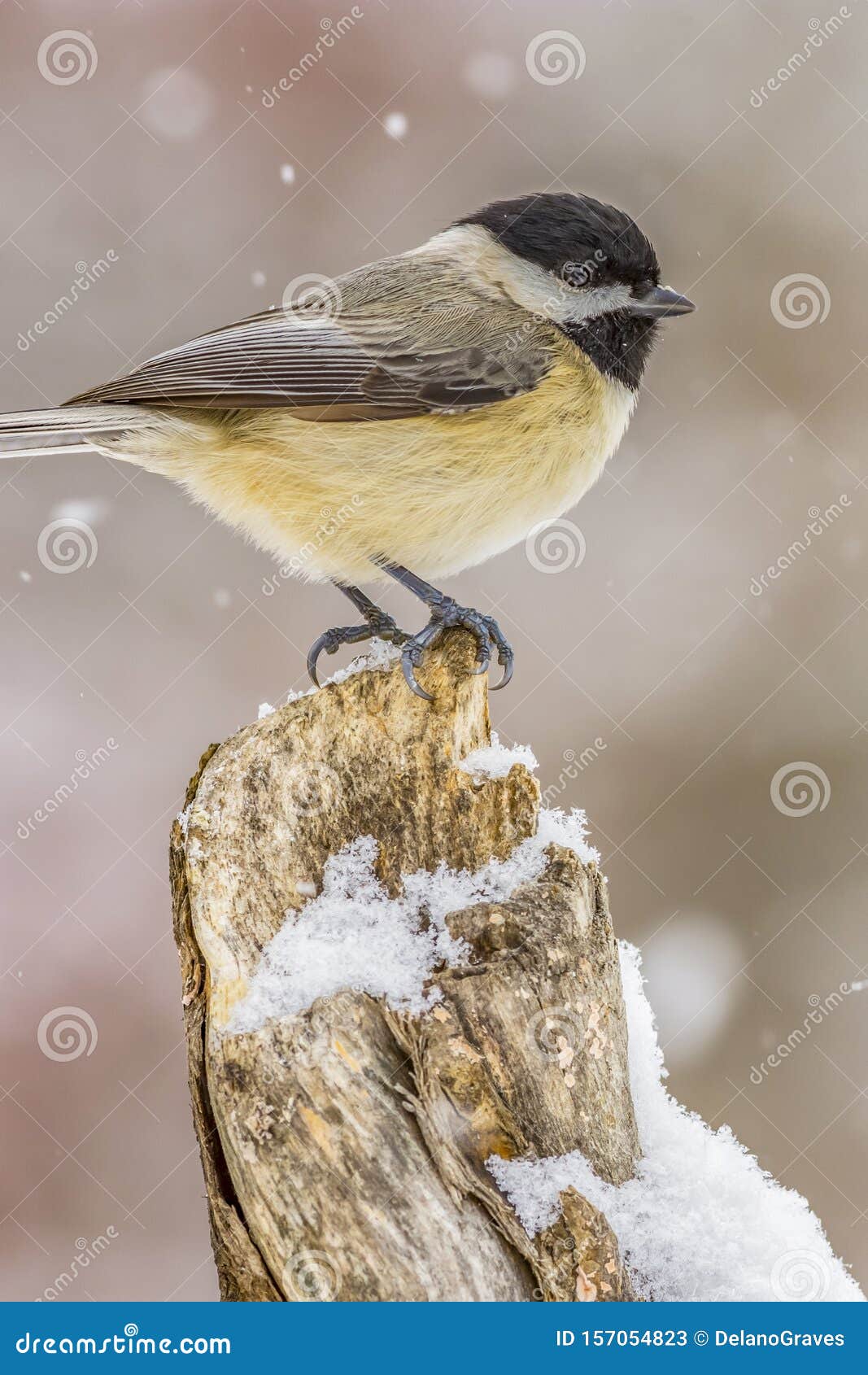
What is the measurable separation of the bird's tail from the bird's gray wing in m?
0.04

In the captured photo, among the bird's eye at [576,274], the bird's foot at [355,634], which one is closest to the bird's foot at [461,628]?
the bird's foot at [355,634]

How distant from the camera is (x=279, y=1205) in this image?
172cm

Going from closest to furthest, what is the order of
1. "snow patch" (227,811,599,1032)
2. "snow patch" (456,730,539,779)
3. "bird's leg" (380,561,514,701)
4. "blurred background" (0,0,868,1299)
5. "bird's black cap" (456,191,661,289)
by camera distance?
"snow patch" (227,811,599,1032) → "snow patch" (456,730,539,779) → "bird's leg" (380,561,514,701) → "bird's black cap" (456,191,661,289) → "blurred background" (0,0,868,1299)

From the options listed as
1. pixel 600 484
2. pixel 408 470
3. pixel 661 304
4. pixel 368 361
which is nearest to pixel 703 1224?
pixel 408 470

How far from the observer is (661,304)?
109 inches

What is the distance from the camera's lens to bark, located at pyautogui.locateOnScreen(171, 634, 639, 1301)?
1.70 metres

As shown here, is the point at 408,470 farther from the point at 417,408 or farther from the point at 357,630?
the point at 357,630

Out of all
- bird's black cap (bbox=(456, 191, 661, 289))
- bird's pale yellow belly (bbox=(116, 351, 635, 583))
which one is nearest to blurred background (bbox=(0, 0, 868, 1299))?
bird's pale yellow belly (bbox=(116, 351, 635, 583))

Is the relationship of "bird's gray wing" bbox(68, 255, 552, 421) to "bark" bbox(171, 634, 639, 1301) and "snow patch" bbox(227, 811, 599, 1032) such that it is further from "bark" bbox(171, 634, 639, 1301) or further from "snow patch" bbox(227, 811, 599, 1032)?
"snow patch" bbox(227, 811, 599, 1032)

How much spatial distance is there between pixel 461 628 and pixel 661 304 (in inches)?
38.3

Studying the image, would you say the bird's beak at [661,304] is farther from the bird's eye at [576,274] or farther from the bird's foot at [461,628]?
the bird's foot at [461,628]

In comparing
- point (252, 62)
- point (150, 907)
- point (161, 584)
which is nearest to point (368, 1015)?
point (150, 907)

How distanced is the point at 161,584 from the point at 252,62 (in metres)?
1.69

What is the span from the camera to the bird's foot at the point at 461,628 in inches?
95.0
